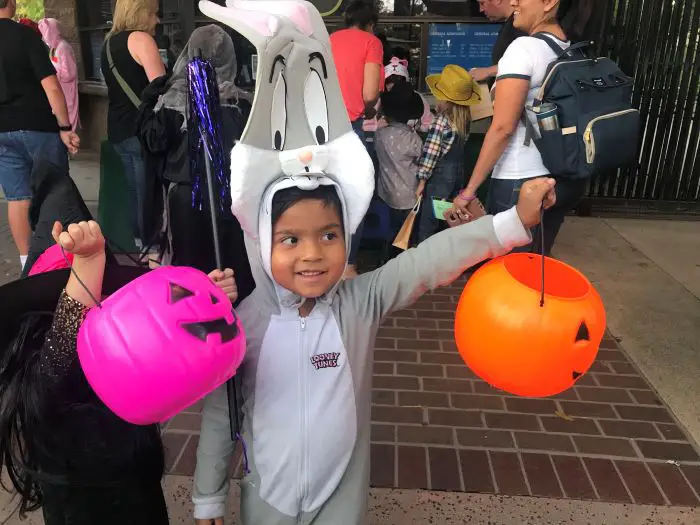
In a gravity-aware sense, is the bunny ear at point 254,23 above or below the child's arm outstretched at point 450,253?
above

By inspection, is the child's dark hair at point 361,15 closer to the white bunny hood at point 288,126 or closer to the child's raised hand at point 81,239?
the white bunny hood at point 288,126

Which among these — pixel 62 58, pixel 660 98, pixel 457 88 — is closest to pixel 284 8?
pixel 457 88

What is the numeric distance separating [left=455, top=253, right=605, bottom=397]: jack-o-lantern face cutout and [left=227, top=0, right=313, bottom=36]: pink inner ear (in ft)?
2.61

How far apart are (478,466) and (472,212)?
1.24 metres

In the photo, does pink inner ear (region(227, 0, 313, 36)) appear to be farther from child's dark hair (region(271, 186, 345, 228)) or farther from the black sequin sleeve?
the black sequin sleeve

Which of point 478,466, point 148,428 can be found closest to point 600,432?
point 478,466

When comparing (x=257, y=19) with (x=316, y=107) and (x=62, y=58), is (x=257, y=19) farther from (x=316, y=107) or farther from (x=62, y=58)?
(x=62, y=58)

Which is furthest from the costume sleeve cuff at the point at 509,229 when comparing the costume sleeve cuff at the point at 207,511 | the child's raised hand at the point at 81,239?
the costume sleeve cuff at the point at 207,511

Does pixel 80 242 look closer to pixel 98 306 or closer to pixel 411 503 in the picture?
pixel 98 306

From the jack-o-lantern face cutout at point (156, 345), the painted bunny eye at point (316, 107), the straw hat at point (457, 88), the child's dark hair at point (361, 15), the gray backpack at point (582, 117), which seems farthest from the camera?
the child's dark hair at point (361, 15)

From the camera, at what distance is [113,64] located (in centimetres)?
420

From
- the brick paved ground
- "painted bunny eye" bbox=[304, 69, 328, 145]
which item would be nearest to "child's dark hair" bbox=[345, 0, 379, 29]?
the brick paved ground

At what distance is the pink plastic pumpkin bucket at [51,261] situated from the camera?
1686 mm

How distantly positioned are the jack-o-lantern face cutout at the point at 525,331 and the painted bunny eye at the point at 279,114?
63 centimetres
